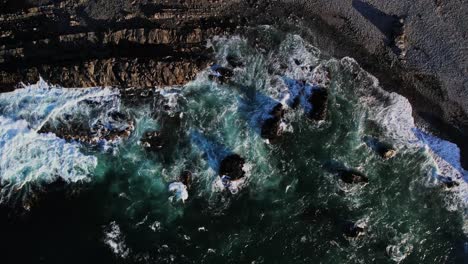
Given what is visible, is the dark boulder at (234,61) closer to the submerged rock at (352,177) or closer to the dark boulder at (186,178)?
the dark boulder at (186,178)

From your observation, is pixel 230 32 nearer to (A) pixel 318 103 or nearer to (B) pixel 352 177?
(A) pixel 318 103

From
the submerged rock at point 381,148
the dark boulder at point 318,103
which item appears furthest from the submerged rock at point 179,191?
the submerged rock at point 381,148

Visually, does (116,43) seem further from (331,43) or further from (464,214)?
(464,214)

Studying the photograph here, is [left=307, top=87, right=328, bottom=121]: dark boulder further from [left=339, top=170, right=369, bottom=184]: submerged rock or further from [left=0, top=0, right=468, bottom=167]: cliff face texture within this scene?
[left=339, top=170, right=369, bottom=184]: submerged rock

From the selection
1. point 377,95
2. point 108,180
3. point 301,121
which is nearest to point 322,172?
point 301,121

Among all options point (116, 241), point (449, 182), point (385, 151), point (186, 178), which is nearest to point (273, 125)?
point (186, 178)

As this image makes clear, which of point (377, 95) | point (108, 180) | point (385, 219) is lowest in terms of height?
point (108, 180)
